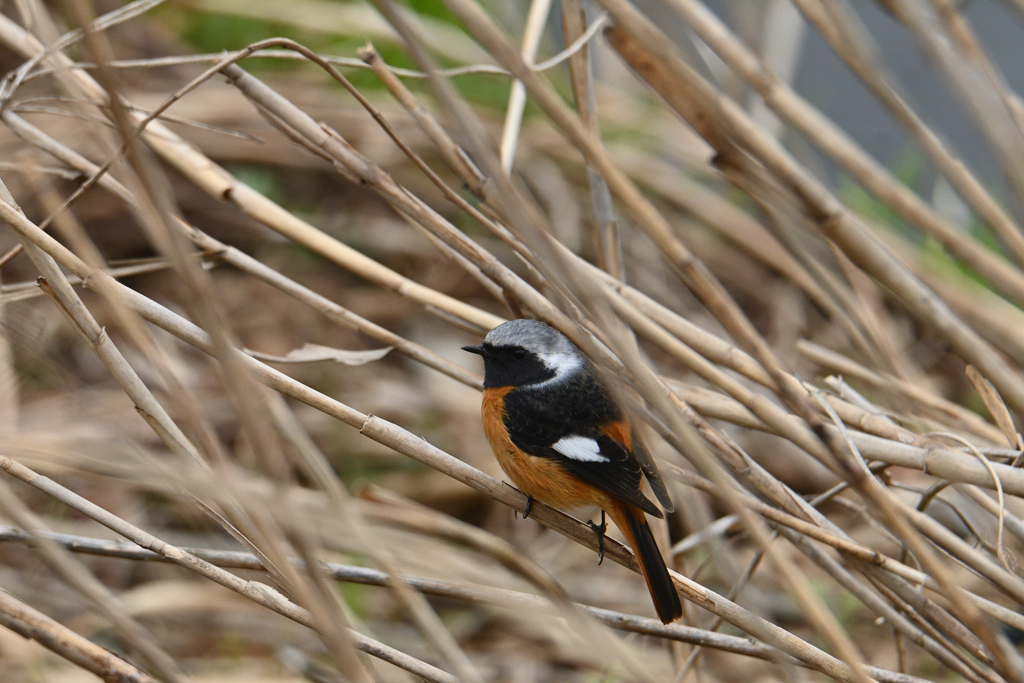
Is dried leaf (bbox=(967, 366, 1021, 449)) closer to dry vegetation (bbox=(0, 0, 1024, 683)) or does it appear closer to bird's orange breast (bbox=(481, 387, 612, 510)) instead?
dry vegetation (bbox=(0, 0, 1024, 683))

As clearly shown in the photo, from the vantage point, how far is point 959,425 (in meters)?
2.49

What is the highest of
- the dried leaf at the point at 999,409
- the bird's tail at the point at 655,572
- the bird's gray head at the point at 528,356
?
the dried leaf at the point at 999,409

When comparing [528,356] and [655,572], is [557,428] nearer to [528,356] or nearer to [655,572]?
[528,356]

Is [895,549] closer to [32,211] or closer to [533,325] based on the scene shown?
[533,325]

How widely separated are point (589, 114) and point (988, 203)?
3.78 feet

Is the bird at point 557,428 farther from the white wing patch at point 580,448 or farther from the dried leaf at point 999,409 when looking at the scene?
the dried leaf at point 999,409

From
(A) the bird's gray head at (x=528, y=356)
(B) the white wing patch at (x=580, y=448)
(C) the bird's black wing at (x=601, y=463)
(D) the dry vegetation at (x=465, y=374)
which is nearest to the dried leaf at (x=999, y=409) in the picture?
(D) the dry vegetation at (x=465, y=374)

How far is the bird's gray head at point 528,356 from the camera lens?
269 cm

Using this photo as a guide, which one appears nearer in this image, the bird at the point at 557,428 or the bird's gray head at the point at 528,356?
the bird at the point at 557,428

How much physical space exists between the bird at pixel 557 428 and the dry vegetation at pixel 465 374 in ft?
0.47

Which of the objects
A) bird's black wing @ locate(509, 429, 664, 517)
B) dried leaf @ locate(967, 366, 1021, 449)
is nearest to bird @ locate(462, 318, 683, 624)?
bird's black wing @ locate(509, 429, 664, 517)

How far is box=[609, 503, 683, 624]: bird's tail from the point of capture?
2.03 m

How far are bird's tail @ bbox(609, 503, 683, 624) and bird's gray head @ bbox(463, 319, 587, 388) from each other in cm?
71

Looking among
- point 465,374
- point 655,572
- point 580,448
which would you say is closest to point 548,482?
point 580,448
